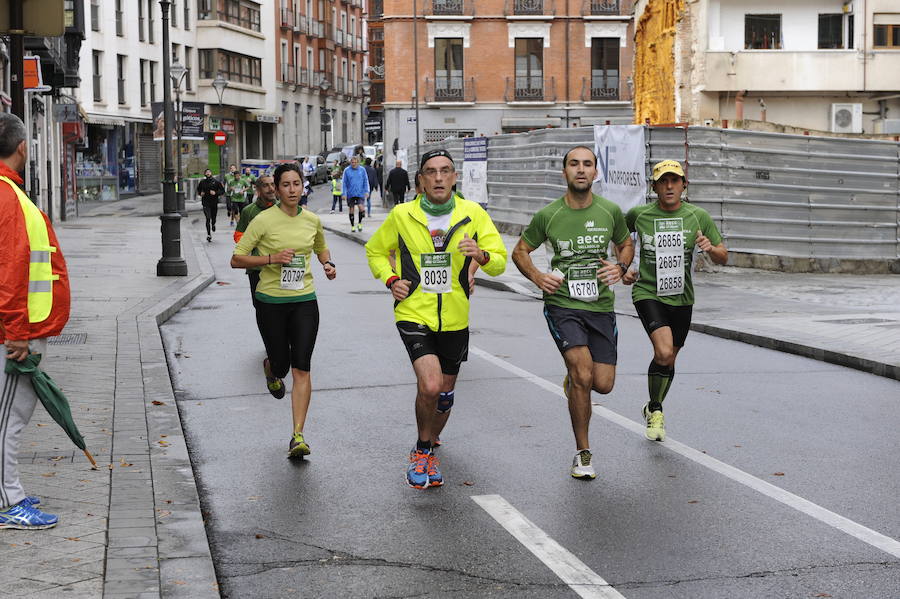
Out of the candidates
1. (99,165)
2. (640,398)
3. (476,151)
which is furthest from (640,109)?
(640,398)

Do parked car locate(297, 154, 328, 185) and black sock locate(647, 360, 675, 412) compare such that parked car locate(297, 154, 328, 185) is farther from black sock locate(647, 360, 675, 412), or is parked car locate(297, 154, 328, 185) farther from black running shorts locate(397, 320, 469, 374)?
black running shorts locate(397, 320, 469, 374)

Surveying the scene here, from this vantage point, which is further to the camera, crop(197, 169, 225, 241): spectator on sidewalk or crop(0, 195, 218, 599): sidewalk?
crop(197, 169, 225, 241): spectator on sidewalk

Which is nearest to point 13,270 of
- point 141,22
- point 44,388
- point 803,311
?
point 44,388

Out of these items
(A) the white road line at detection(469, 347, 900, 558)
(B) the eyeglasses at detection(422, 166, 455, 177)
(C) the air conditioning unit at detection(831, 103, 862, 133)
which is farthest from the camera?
(C) the air conditioning unit at detection(831, 103, 862, 133)

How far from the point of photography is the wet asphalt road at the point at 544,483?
538 cm

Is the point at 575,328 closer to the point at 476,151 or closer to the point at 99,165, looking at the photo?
the point at 476,151

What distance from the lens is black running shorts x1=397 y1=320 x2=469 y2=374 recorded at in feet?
22.6

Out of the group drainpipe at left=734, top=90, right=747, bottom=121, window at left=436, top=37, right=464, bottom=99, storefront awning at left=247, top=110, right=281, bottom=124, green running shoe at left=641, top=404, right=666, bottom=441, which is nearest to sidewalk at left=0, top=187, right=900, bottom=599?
green running shoe at left=641, top=404, right=666, bottom=441

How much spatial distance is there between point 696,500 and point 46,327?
3168 mm

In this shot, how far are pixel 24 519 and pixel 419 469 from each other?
6.69 ft

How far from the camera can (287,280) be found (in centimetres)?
804

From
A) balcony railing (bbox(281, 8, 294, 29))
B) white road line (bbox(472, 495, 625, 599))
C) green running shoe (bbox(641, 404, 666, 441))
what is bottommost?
white road line (bbox(472, 495, 625, 599))

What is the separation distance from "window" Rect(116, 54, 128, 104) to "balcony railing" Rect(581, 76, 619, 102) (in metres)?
20.9

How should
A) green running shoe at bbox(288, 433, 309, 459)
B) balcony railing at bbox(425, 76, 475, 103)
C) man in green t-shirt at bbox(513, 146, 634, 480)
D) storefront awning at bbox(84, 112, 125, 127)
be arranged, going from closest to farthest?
man in green t-shirt at bbox(513, 146, 634, 480)
green running shoe at bbox(288, 433, 309, 459)
storefront awning at bbox(84, 112, 125, 127)
balcony railing at bbox(425, 76, 475, 103)
